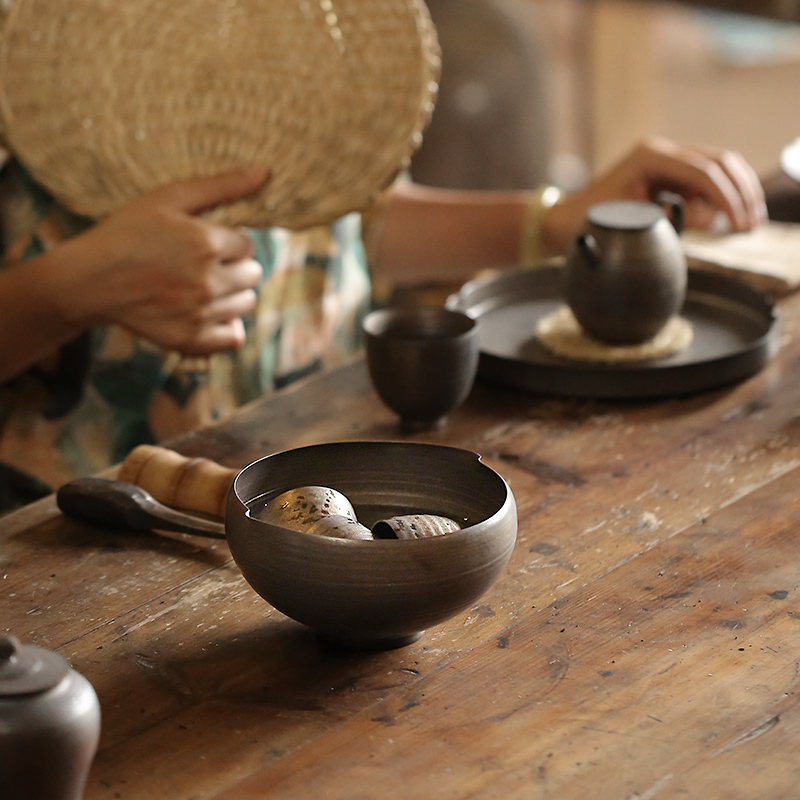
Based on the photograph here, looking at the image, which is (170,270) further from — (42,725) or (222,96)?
(42,725)

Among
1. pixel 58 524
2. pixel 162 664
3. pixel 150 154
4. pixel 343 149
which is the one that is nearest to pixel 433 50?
pixel 343 149

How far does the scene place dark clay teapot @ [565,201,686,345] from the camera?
1.06m

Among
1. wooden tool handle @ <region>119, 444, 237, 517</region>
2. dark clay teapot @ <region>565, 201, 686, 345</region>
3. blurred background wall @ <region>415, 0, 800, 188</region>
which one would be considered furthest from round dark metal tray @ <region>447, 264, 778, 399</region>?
blurred background wall @ <region>415, 0, 800, 188</region>

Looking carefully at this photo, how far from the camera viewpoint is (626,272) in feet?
3.50

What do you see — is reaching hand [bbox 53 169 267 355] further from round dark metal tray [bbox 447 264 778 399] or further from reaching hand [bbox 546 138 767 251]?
reaching hand [bbox 546 138 767 251]

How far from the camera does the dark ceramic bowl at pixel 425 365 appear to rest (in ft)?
3.12

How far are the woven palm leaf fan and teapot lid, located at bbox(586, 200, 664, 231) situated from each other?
0.65 feet

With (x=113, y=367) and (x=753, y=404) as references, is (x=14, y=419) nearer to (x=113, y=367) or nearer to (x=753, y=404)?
(x=113, y=367)

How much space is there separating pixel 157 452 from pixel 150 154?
0.43 meters

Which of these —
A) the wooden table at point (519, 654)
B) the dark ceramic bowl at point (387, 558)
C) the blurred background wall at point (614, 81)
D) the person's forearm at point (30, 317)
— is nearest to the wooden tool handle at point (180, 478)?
the wooden table at point (519, 654)

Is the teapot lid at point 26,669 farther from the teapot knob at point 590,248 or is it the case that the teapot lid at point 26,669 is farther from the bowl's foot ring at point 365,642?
the teapot knob at point 590,248

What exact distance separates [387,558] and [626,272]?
565 mm

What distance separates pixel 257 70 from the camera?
3.98 feet

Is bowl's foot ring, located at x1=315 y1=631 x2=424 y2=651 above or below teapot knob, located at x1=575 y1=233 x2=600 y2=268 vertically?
below
